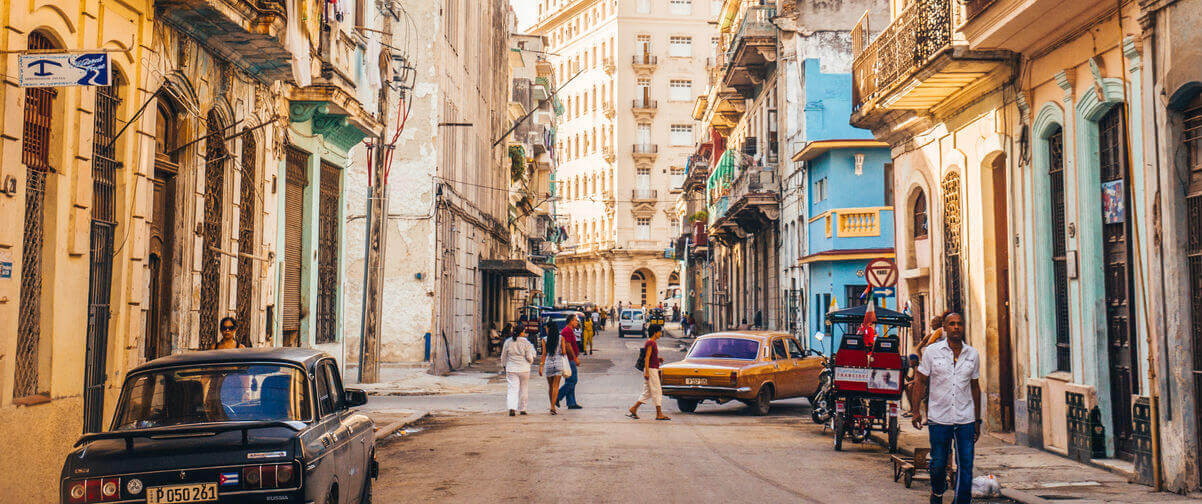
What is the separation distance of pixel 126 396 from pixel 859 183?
1047 inches

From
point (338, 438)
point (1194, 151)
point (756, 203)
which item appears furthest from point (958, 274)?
point (756, 203)

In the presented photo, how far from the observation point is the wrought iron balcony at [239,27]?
12522 mm

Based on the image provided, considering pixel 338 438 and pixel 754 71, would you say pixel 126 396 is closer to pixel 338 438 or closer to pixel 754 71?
pixel 338 438

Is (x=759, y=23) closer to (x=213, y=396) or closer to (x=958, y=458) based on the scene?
(x=958, y=458)

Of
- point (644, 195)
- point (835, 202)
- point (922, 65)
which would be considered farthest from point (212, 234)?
point (644, 195)

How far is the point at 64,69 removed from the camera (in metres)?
8.69

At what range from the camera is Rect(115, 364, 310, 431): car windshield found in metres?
7.32

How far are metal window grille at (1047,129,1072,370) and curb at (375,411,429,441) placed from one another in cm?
914

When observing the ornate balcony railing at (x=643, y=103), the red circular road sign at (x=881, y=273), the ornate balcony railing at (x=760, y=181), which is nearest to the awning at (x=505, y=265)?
the ornate balcony railing at (x=760, y=181)

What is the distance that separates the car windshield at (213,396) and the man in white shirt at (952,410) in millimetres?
5305

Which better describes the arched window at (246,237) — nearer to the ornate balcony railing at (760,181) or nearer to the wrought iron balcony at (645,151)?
the ornate balcony railing at (760,181)

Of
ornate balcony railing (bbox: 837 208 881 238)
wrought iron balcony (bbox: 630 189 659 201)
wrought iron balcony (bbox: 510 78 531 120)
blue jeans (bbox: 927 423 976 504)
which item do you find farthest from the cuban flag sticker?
wrought iron balcony (bbox: 630 189 659 201)

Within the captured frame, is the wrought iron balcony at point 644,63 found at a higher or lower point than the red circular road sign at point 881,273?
higher

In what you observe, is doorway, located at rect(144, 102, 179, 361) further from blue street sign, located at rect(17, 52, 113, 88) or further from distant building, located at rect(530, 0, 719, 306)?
distant building, located at rect(530, 0, 719, 306)
